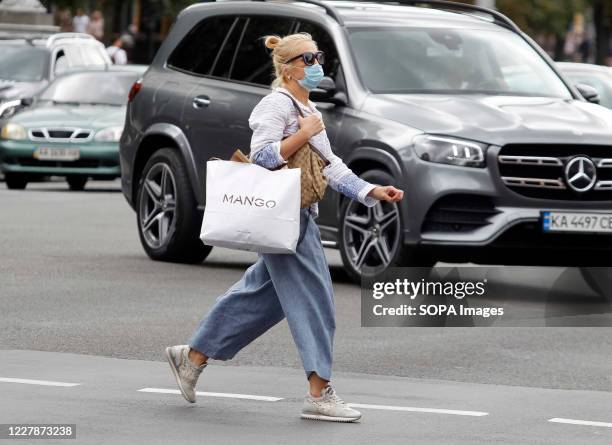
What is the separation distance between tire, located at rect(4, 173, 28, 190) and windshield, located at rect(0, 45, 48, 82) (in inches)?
130

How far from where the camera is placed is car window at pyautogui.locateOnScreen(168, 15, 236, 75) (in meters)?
15.2

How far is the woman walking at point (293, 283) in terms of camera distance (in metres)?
8.07

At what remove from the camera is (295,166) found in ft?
26.8

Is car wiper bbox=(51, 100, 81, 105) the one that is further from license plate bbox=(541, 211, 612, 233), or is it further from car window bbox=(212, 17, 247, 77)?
license plate bbox=(541, 211, 612, 233)

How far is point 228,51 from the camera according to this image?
15.0m

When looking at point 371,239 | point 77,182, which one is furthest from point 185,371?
point 77,182

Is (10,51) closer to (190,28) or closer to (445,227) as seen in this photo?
(190,28)

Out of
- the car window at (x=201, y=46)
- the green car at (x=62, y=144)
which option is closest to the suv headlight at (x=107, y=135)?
the green car at (x=62, y=144)

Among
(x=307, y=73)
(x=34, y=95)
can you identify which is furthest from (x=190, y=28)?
(x=34, y=95)

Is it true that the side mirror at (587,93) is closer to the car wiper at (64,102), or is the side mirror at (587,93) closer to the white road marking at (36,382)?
the white road marking at (36,382)

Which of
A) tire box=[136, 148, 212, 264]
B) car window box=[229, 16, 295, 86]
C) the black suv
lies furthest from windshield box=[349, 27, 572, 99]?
tire box=[136, 148, 212, 264]

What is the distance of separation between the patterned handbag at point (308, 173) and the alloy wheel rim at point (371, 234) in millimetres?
4709

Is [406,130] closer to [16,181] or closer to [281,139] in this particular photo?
[281,139]

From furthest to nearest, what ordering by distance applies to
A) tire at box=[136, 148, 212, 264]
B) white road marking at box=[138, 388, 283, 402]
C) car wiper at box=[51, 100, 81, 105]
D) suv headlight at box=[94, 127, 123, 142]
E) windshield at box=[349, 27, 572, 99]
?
1. car wiper at box=[51, 100, 81, 105]
2. suv headlight at box=[94, 127, 123, 142]
3. tire at box=[136, 148, 212, 264]
4. windshield at box=[349, 27, 572, 99]
5. white road marking at box=[138, 388, 283, 402]
